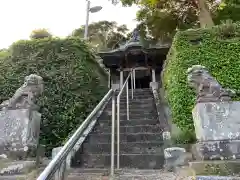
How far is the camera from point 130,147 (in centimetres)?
560

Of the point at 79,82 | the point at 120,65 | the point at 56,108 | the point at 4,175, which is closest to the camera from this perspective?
the point at 4,175

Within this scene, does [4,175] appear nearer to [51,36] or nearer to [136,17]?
[51,36]

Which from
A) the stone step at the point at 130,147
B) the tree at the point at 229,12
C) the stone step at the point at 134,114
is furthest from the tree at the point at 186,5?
the stone step at the point at 130,147

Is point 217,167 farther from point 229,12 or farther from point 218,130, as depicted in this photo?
point 229,12

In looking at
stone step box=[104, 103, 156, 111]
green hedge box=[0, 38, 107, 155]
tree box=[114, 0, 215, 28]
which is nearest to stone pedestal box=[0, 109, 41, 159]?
green hedge box=[0, 38, 107, 155]

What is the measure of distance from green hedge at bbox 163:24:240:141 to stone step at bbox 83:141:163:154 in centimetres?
83

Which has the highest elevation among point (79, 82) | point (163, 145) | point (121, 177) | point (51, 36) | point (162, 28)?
point (162, 28)

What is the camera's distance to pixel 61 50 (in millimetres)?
7664

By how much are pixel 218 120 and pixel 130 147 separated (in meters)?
2.04

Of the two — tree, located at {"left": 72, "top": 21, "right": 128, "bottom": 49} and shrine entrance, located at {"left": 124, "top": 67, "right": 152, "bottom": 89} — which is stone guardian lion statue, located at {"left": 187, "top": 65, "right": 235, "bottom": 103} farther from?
tree, located at {"left": 72, "top": 21, "right": 128, "bottom": 49}

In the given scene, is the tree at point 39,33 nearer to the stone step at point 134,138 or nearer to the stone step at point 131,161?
the stone step at point 134,138

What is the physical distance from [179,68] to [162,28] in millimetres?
10172

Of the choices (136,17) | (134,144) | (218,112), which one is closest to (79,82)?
(134,144)

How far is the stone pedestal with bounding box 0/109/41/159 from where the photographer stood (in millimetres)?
4266
